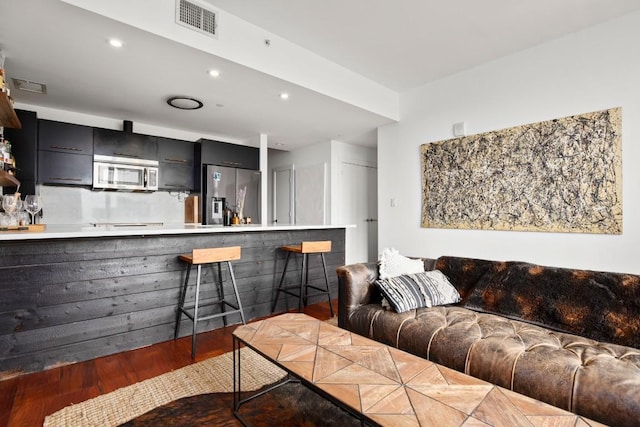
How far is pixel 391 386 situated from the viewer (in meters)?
1.15

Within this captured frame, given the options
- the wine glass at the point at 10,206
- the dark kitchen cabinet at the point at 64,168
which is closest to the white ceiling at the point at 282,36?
the dark kitchen cabinet at the point at 64,168

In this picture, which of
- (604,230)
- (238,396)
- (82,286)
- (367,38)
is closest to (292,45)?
(367,38)

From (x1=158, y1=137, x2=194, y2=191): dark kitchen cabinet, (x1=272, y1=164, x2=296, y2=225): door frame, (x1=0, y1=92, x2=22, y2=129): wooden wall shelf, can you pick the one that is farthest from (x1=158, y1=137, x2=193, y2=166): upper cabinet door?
(x1=272, y1=164, x2=296, y2=225): door frame

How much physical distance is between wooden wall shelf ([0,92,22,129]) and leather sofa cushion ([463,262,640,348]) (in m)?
3.54

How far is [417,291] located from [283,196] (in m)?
4.42

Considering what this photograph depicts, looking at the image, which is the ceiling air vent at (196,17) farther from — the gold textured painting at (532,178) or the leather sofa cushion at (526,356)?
the gold textured painting at (532,178)

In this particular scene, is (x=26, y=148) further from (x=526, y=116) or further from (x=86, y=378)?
(x=526, y=116)

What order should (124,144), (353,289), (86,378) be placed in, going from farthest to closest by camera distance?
(124,144), (353,289), (86,378)

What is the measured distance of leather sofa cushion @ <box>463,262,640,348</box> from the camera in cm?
175

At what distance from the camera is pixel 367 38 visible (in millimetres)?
3041

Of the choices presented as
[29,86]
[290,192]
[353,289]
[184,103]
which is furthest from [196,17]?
[290,192]

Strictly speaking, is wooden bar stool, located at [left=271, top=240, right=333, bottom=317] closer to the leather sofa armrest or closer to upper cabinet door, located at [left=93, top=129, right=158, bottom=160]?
the leather sofa armrest

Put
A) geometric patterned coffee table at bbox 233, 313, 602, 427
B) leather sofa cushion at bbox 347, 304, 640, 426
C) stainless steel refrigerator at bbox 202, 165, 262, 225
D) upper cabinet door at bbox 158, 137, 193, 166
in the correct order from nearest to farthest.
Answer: geometric patterned coffee table at bbox 233, 313, 602, 427 < leather sofa cushion at bbox 347, 304, 640, 426 < upper cabinet door at bbox 158, 137, 193, 166 < stainless steel refrigerator at bbox 202, 165, 262, 225

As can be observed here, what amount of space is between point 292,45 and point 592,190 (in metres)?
2.95
